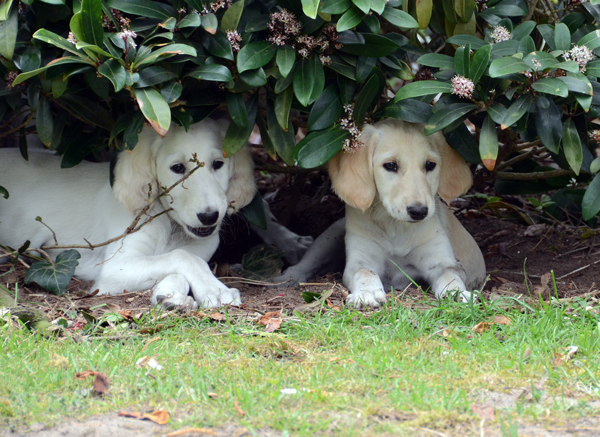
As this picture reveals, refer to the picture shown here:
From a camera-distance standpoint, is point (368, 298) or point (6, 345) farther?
point (368, 298)

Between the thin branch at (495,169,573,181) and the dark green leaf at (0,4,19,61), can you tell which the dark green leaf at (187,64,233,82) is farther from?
the thin branch at (495,169,573,181)

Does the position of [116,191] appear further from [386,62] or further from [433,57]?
[433,57]

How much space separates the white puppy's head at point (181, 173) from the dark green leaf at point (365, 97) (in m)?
0.87

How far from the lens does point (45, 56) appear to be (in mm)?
3281

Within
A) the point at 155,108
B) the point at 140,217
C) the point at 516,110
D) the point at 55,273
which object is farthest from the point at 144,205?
the point at 516,110

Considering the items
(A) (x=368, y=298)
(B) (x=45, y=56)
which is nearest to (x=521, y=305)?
(A) (x=368, y=298)

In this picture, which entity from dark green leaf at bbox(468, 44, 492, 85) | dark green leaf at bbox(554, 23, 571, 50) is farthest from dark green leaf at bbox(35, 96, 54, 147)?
dark green leaf at bbox(554, 23, 571, 50)

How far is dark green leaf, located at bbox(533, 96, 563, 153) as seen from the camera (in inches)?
132

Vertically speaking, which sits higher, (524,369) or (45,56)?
(45,56)

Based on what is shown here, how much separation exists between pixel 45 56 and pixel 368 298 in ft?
6.81

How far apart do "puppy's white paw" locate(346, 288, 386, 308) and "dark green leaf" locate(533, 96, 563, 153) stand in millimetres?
1176

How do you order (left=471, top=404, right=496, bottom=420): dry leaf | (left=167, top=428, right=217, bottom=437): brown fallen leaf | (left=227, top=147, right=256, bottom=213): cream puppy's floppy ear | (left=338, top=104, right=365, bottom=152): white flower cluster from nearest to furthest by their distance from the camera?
(left=167, top=428, right=217, bottom=437): brown fallen leaf, (left=471, top=404, right=496, bottom=420): dry leaf, (left=338, top=104, right=365, bottom=152): white flower cluster, (left=227, top=147, right=256, bottom=213): cream puppy's floppy ear

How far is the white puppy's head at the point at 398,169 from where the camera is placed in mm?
3656

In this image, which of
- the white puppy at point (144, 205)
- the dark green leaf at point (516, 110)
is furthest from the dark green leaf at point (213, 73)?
the dark green leaf at point (516, 110)
